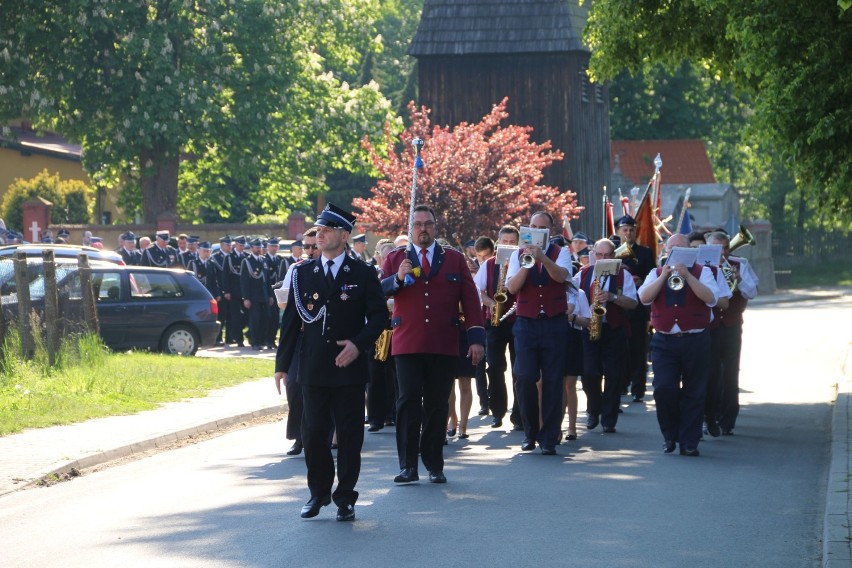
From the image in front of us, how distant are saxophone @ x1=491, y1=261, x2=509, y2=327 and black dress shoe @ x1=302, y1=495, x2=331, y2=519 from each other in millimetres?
4931

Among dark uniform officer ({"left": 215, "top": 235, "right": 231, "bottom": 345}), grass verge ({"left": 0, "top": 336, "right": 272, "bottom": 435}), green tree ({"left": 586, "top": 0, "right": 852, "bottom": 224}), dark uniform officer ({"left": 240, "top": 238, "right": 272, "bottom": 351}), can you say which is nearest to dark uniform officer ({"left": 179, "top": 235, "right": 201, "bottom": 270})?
dark uniform officer ({"left": 215, "top": 235, "right": 231, "bottom": 345})

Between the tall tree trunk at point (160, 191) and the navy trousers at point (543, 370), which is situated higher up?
the tall tree trunk at point (160, 191)

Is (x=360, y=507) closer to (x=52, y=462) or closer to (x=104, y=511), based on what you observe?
(x=104, y=511)

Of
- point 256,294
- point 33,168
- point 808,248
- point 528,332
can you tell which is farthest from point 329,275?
point 808,248

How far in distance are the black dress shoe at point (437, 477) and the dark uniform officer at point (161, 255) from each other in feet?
Result: 57.8

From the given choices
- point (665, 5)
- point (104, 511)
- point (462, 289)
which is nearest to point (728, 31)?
point (665, 5)

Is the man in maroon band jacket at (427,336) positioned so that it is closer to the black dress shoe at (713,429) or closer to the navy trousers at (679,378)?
the navy trousers at (679,378)

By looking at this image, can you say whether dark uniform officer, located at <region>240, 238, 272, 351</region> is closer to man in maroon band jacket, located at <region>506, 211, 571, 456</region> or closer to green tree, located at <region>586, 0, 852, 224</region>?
green tree, located at <region>586, 0, 852, 224</region>

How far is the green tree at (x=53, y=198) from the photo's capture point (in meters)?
48.5

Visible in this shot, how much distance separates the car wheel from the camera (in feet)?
82.5

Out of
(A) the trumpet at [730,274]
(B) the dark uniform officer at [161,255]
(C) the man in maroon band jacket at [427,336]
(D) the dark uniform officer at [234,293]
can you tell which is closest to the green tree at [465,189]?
(D) the dark uniform officer at [234,293]

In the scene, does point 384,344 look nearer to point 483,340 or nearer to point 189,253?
point 483,340

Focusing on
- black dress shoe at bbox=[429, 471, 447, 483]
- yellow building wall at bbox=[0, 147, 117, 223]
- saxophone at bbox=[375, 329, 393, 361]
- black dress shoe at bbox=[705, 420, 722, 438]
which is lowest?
black dress shoe at bbox=[705, 420, 722, 438]

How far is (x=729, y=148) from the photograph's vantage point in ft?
238
